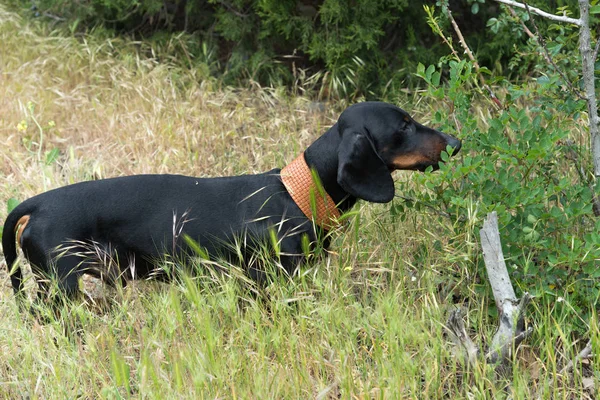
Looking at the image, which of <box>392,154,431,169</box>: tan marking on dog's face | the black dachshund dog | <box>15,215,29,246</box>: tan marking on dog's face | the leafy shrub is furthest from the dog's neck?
<box>15,215,29,246</box>: tan marking on dog's face

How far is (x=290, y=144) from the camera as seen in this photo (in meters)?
5.29

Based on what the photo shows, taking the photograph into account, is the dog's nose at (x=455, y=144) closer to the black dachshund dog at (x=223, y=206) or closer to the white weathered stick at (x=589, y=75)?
the black dachshund dog at (x=223, y=206)

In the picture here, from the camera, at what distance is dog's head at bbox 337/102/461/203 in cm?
341

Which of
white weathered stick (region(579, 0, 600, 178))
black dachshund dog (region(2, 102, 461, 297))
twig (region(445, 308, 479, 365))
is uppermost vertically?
white weathered stick (region(579, 0, 600, 178))

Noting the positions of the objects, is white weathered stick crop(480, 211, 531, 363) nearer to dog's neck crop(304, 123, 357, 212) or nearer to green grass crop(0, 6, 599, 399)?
green grass crop(0, 6, 599, 399)

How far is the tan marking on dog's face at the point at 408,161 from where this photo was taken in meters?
3.53

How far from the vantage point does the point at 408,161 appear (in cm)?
356

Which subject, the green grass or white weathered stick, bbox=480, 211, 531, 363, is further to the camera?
white weathered stick, bbox=480, 211, 531, 363

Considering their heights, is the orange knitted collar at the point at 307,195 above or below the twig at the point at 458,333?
above

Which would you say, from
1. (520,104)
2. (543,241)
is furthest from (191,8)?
(543,241)

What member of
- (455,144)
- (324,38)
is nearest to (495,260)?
(455,144)

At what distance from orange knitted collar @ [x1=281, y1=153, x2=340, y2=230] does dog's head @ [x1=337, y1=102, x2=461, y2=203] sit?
0.14 m

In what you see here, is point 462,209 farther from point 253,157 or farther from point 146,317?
point 253,157

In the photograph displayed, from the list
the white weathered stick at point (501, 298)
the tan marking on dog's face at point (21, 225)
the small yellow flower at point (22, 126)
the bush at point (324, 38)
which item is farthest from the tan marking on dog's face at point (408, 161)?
the small yellow flower at point (22, 126)
